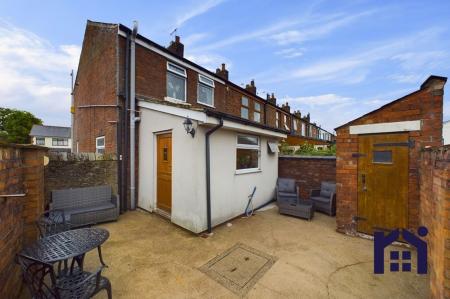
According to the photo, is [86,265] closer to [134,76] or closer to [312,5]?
[134,76]

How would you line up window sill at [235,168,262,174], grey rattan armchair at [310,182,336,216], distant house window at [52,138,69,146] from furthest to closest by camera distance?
distant house window at [52,138,69,146], grey rattan armchair at [310,182,336,216], window sill at [235,168,262,174]

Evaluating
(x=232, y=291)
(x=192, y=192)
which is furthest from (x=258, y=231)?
(x=232, y=291)

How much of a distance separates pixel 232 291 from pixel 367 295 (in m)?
1.79

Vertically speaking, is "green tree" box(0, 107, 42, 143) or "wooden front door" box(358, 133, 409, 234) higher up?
"green tree" box(0, 107, 42, 143)

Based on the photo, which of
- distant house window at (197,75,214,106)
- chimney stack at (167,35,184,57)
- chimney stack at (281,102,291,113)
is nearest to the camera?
chimney stack at (167,35,184,57)

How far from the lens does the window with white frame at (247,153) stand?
591 cm

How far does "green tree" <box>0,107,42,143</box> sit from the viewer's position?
97.6ft

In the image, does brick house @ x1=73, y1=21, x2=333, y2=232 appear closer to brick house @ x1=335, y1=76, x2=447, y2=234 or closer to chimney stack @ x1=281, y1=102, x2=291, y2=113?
brick house @ x1=335, y1=76, x2=447, y2=234

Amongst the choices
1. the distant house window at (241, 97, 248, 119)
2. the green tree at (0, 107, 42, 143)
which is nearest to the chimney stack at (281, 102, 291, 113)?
the distant house window at (241, 97, 248, 119)

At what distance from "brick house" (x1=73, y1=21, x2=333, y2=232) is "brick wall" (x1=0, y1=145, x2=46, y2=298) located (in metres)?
2.60

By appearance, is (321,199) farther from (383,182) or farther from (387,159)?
(387,159)

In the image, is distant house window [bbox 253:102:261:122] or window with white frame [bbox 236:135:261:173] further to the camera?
distant house window [bbox 253:102:261:122]

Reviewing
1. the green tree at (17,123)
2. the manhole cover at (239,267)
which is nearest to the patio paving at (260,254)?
the manhole cover at (239,267)

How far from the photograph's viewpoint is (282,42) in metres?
7.35
